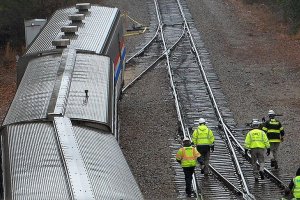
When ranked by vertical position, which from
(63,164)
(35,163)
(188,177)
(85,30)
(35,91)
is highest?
(63,164)

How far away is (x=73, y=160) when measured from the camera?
31.1 ft

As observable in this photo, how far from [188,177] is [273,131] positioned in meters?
2.61

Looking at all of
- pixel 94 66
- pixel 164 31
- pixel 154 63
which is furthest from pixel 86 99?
pixel 164 31

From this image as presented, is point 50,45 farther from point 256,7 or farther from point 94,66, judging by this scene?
point 256,7

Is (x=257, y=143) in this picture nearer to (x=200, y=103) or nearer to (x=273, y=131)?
(x=273, y=131)

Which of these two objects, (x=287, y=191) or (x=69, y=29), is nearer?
(x=287, y=191)

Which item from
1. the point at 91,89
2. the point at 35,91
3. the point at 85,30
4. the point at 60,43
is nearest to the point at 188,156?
the point at 91,89

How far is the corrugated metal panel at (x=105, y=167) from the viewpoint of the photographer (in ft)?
29.7

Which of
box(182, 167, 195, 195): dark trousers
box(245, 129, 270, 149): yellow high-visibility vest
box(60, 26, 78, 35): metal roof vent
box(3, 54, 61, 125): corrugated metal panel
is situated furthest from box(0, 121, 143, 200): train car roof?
box(60, 26, 78, 35): metal roof vent

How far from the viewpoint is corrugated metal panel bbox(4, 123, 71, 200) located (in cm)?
872

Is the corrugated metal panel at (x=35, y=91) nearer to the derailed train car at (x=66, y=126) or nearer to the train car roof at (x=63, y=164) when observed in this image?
the derailed train car at (x=66, y=126)

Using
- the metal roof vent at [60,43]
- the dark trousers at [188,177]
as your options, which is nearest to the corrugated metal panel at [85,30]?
the metal roof vent at [60,43]

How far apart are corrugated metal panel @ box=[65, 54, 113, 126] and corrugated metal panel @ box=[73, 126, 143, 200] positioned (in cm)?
73

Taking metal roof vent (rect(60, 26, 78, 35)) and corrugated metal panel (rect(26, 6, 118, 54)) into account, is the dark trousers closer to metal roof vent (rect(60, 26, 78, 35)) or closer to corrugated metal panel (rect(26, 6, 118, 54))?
corrugated metal panel (rect(26, 6, 118, 54))
